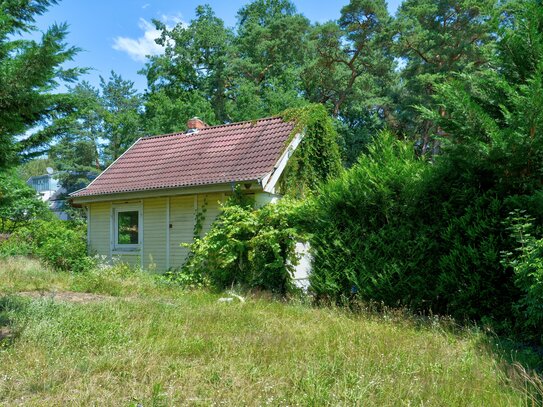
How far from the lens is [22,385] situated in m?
3.78

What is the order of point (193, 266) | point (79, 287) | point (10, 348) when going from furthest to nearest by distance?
point (193, 266)
point (79, 287)
point (10, 348)

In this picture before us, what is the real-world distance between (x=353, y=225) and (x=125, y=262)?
28.1ft

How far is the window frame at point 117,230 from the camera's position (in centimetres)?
1376

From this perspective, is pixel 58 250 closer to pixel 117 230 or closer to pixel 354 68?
pixel 117 230

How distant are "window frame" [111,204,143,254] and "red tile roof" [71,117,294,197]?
26.5 inches

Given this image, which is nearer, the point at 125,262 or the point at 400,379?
the point at 400,379

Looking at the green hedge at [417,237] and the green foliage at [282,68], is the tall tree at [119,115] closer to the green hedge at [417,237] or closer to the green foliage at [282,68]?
the green foliage at [282,68]

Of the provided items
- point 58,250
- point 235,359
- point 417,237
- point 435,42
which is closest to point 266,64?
point 435,42

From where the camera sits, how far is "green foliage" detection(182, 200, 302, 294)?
9.58 meters

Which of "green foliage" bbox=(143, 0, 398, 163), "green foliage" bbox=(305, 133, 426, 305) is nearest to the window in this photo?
"green foliage" bbox=(305, 133, 426, 305)

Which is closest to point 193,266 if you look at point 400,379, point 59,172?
point 400,379

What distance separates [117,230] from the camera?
14477 mm

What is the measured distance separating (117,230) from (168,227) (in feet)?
8.26

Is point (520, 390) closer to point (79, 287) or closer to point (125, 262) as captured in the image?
point (79, 287)
